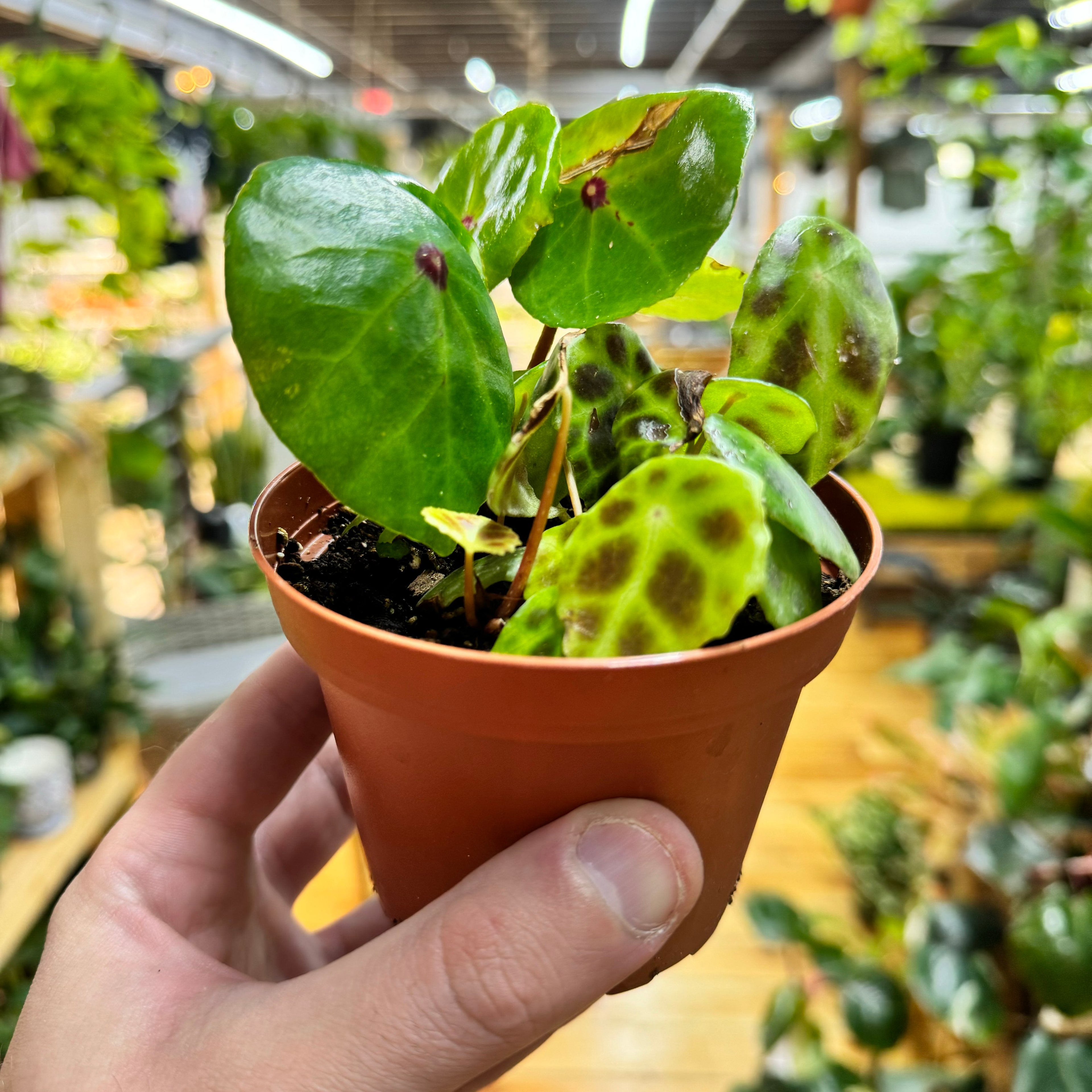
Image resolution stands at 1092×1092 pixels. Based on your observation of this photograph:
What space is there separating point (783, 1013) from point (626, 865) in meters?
1.07

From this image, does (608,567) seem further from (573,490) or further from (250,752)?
(250,752)

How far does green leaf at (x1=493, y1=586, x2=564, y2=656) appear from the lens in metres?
0.36

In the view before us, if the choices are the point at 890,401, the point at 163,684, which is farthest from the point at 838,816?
the point at 890,401

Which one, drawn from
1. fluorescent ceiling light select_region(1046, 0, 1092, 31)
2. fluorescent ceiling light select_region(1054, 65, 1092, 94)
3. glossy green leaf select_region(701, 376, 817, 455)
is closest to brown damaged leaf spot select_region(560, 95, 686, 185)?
glossy green leaf select_region(701, 376, 817, 455)

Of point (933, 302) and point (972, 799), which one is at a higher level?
point (933, 302)

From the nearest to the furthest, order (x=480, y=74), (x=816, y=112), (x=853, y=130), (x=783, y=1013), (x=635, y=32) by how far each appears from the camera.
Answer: (x=783, y=1013), (x=853, y=130), (x=635, y=32), (x=816, y=112), (x=480, y=74)

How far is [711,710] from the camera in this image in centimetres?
37

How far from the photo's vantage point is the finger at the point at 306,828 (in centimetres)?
77

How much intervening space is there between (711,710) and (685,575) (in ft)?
0.20

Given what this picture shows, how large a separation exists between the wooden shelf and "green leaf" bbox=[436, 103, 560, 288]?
1198 millimetres

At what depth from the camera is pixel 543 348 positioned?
496 mm

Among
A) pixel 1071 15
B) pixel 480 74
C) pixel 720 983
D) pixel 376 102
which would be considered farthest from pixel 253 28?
pixel 720 983

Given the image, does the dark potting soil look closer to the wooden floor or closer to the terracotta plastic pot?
the terracotta plastic pot

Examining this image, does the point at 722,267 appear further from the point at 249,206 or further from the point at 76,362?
the point at 76,362
